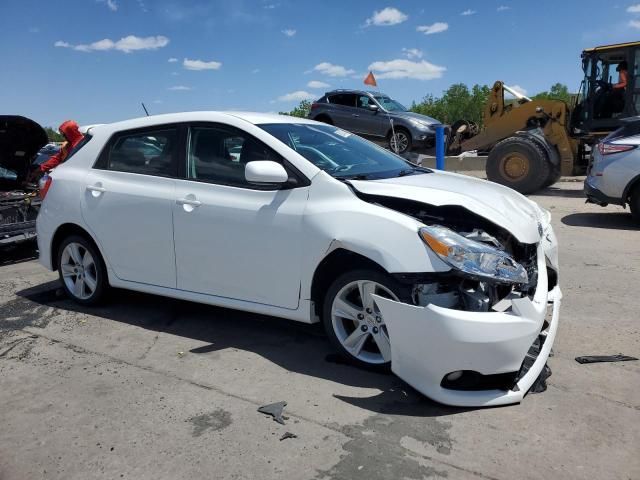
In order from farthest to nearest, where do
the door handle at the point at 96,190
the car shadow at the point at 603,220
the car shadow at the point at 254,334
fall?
the car shadow at the point at 603,220, the door handle at the point at 96,190, the car shadow at the point at 254,334

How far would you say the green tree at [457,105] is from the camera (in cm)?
6000

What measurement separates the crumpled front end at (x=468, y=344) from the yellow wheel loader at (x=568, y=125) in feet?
31.4

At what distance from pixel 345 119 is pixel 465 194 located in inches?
590

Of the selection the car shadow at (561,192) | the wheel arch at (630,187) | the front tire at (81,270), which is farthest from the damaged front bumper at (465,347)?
the car shadow at (561,192)

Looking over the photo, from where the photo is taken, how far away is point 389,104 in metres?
18.1

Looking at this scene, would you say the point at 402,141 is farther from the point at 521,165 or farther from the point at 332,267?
the point at 332,267

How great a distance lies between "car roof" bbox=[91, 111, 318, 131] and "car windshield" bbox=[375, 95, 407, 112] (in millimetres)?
13527

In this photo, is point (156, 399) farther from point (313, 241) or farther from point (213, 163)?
point (213, 163)

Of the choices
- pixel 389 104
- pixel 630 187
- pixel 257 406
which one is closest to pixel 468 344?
pixel 257 406

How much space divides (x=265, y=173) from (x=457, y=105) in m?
61.1

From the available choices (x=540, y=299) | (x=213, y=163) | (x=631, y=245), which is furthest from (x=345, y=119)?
(x=540, y=299)

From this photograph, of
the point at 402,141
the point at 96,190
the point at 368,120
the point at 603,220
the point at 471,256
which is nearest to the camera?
the point at 471,256

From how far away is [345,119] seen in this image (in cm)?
1827

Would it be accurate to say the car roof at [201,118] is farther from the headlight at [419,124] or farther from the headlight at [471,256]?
the headlight at [419,124]
